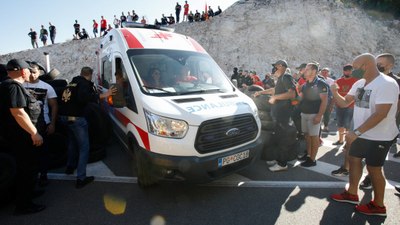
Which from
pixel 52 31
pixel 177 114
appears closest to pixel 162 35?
pixel 177 114

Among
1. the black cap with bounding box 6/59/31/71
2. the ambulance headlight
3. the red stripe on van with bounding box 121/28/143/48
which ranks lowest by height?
the ambulance headlight

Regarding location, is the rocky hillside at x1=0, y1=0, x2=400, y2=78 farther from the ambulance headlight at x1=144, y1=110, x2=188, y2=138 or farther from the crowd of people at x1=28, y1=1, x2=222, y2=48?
the ambulance headlight at x1=144, y1=110, x2=188, y2=138

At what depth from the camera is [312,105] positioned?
15.6 ft

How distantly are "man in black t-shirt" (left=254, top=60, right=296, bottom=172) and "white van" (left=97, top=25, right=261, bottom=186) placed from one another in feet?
3.03

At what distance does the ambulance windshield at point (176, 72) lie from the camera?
3930 millimetres

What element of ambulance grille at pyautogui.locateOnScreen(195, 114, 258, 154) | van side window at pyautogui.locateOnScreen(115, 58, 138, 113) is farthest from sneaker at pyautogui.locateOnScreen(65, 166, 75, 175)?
ambulance grille at pyautogui.locateOnScreen(195, 114, 258, 154)

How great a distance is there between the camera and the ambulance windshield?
3.93 m

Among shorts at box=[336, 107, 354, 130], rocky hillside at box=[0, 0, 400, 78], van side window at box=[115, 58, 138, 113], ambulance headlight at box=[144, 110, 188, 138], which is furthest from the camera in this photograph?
rocky hillside at box=[0, 0, 400, 78]

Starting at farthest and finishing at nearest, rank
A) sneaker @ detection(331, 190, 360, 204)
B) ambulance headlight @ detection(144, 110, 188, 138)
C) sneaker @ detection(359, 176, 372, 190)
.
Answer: sneaker @ detection(359, 176, 372, 190) < sneaker @ detection(331, 190, 360, 204) < ambulance headlight @ detection(144, 110, 188, 138)

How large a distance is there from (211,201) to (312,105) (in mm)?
2718

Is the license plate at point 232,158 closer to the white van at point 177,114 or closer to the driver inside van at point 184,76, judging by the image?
the white van at point 177,114

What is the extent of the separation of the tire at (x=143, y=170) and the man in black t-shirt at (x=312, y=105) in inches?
122

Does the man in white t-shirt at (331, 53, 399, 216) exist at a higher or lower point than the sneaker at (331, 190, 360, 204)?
higher

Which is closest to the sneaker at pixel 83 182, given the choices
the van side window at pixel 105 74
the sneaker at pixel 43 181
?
the sneaker at pixel 43 181
